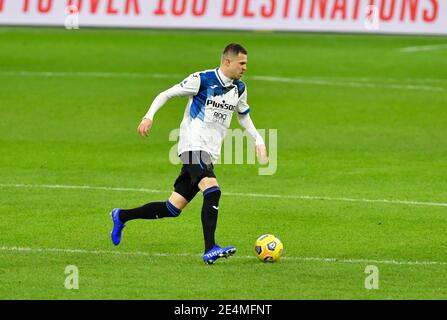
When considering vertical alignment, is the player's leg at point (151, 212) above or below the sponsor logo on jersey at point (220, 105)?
below

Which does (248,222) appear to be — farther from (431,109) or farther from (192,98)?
(431,109)

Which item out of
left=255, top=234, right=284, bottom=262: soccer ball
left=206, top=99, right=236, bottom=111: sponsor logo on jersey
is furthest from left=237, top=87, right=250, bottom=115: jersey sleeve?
left=255, top=234, right=284, bottom=262: soccer ball

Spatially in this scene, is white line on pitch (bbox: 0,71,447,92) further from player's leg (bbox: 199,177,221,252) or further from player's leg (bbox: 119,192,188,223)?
player's leg (bbox: 199,177,221,252)

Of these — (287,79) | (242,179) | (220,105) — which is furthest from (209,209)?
(287,79)

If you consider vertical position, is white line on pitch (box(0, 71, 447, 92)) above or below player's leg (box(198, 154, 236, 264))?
above

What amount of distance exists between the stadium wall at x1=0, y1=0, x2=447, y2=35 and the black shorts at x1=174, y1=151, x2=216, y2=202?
18.1m

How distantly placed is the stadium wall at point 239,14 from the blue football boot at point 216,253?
A: 18.9 meters

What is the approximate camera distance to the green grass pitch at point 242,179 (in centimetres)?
1245

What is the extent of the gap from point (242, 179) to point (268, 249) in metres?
6.34

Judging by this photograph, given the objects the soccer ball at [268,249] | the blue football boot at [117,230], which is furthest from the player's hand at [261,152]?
the blue football boot at [117,230]

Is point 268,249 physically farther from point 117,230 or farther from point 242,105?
point 117,230

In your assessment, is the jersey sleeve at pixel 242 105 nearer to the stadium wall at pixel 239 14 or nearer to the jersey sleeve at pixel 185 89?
the jersey sleeve at pixel 185 89

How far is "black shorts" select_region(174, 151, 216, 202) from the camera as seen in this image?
1326 centimetres
